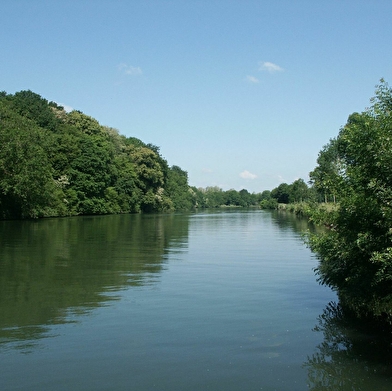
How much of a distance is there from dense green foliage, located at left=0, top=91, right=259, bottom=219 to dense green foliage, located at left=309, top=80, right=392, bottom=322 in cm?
4332

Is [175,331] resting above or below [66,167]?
below

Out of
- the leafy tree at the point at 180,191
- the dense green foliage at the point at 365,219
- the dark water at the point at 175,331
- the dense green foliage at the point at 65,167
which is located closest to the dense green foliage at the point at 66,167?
the dense green foliage at the point at 65,167

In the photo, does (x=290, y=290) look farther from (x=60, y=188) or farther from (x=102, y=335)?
(x=60, y=188)

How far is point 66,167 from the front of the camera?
7162cm

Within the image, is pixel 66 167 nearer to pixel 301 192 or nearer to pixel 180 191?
pixel 301 192

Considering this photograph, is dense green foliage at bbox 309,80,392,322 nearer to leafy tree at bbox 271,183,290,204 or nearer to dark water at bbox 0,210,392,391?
dark water at bbox 0,210,392,391

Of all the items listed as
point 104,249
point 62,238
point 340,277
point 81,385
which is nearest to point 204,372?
point 81,385

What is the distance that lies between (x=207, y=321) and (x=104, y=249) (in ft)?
50.1

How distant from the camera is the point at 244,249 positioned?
28.0 meters

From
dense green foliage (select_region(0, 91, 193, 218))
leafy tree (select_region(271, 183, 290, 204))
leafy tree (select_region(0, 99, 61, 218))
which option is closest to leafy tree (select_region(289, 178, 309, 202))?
leafy tree (select_region(271, 183, 290, 204))

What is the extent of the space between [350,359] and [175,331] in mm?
3831

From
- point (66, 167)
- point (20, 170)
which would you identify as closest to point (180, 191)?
point (66, 167)

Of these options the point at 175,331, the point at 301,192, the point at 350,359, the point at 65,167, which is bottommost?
the point at 350,359

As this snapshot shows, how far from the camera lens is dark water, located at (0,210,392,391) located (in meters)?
8.08
